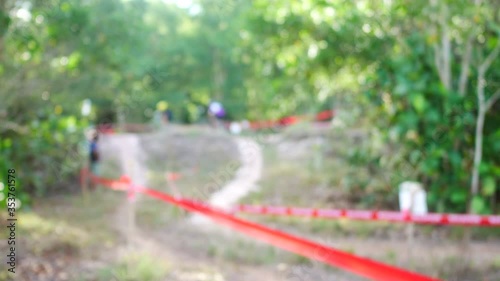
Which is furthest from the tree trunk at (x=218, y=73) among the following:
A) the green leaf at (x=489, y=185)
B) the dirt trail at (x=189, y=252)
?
the green leaf at (x=489, y=185)

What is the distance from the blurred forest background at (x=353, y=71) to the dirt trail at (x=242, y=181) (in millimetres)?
2189

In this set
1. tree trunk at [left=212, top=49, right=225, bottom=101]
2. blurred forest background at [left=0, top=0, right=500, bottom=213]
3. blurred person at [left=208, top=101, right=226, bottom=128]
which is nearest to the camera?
blurred forest background at [left=0, top=0, right=500, bottom=213]

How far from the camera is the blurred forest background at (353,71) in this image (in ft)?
24.1

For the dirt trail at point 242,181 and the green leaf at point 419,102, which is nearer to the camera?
the green leaf at point 419,102

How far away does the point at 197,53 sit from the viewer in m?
26.4

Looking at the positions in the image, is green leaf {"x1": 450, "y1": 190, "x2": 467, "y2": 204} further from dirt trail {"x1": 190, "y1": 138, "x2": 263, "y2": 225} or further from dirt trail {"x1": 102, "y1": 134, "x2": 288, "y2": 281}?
dirt trail {"x1": 190, "y1": 138, "x2": 263, "y2": 225}

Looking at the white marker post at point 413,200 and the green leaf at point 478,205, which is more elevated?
the white marker post at point 413,200

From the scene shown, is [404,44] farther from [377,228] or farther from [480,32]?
[377,228]

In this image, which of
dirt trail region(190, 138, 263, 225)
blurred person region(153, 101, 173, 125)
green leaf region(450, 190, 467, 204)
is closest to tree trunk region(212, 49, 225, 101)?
blurred person region(153, 101, 173, 125)

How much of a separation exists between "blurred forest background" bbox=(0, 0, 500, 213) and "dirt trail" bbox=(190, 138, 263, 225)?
219 cm

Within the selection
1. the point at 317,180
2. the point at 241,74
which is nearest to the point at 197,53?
the point at 241,74

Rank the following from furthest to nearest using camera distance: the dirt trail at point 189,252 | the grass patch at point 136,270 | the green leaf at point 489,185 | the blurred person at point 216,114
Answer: the blurred person at point 216,114, the green leaf at point 489,185, the dirt trail at point 189,252, the grass patch at point 136,270

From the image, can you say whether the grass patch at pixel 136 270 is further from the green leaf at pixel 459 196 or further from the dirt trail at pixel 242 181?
the green leaf at pixel 459 196

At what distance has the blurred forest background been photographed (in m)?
7.35
